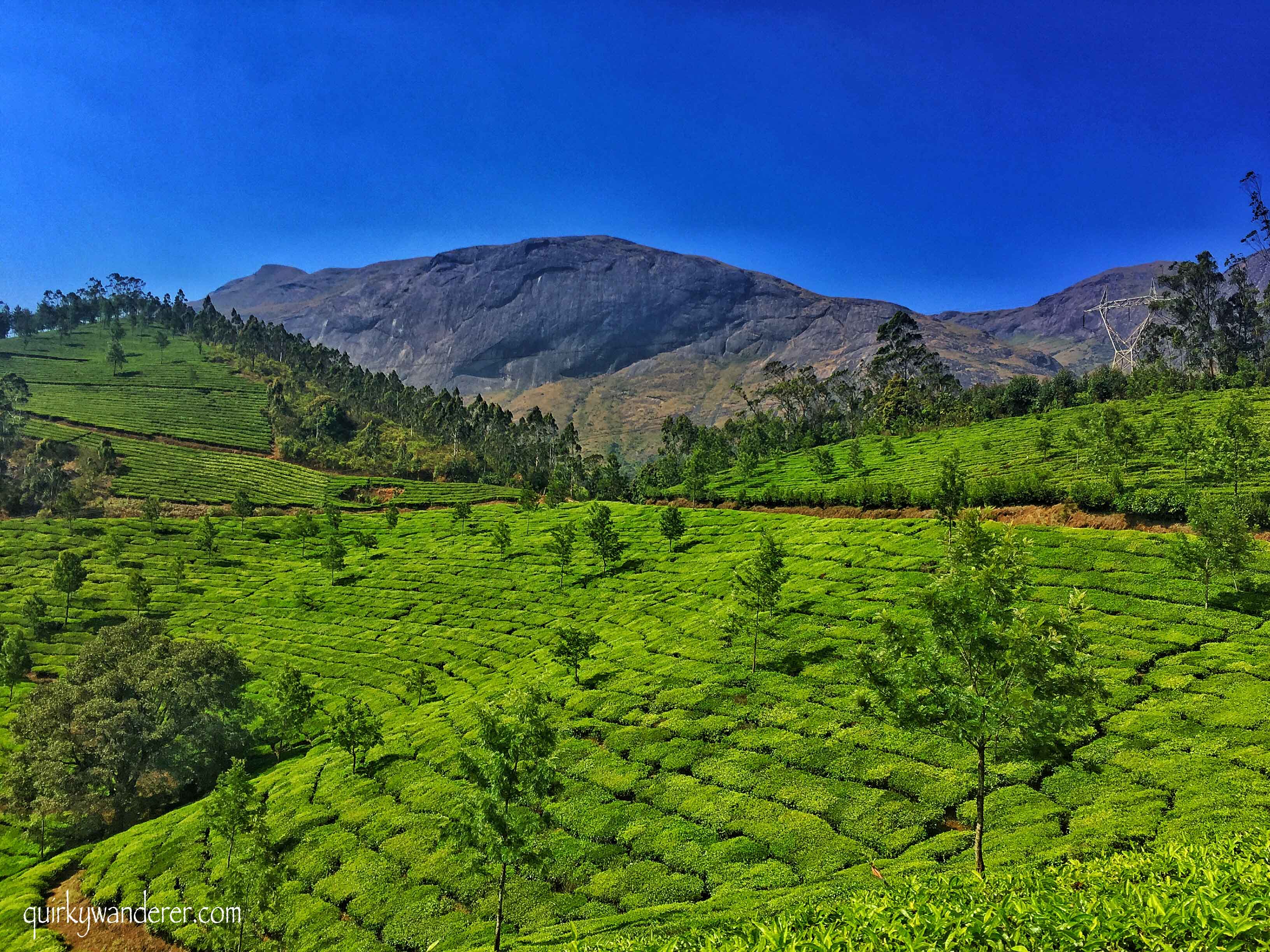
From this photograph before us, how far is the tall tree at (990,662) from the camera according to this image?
798 inches

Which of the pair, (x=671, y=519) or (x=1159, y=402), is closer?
(x=671, y=519)

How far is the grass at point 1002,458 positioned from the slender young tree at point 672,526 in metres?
23.6

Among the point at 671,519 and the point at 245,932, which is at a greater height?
the point at 671,519

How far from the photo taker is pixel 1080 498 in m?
67.7

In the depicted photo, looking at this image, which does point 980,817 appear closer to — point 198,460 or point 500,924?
point 500,924

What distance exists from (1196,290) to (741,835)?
186 m

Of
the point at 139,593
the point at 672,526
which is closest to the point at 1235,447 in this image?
the point at 672,526

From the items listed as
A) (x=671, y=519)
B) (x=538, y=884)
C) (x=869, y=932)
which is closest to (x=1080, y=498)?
(x=671, y=519)

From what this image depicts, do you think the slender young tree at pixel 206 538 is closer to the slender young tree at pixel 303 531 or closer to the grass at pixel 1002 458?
the slender young tree at pixel 303 531

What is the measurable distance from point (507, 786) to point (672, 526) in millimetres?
57479

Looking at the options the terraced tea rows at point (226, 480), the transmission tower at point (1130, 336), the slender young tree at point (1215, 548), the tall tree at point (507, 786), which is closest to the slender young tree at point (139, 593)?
the terraced tea rows at point (226, 480)

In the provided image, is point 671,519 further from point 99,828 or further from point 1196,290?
point 1196,290

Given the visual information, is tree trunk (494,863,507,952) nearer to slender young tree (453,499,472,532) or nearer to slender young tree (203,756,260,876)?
slender young tree (203,756,260,876)

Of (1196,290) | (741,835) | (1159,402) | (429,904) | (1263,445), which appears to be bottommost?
(429,904)
